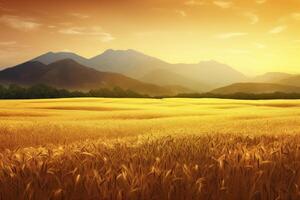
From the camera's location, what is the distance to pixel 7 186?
390 cm

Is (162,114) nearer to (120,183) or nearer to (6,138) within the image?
(6,138)

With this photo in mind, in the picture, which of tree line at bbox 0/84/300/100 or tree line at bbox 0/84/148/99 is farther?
tree line at bbox 0/84/148/99

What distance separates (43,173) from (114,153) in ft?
4.40

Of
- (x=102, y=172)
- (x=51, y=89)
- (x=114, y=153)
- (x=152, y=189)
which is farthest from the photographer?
(x=51, y=89)

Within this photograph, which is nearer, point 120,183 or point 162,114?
point 120,183

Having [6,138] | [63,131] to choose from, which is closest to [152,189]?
[6,138]

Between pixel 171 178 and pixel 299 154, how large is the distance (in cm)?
217

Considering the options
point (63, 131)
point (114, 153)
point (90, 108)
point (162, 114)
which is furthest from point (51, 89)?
point (114, 153)

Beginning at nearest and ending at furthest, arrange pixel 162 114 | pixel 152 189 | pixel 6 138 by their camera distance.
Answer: pixel 152 189
pixel 6 138
pixel 162 114

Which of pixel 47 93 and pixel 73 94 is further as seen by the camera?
pixel 73 94

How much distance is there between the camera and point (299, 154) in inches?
214

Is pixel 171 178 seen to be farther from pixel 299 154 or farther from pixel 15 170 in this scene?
pixel 299 154

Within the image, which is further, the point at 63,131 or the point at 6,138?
the point at 63,131

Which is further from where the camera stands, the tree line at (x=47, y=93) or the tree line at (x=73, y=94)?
the tree line at (x=47, y=93)
